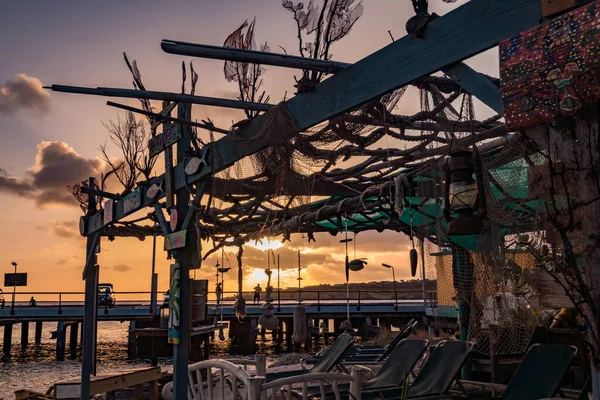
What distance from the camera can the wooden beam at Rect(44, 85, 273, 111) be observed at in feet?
18.2

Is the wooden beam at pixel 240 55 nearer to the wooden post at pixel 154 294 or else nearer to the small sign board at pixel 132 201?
the small sign board at pixel 132 201

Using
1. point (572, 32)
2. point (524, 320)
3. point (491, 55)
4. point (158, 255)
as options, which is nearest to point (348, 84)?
point (491, 55)

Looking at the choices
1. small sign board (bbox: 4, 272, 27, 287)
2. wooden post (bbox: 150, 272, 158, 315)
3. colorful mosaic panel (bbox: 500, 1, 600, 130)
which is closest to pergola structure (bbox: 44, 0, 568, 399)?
colorful mosaic panel (bbox: 500, 1, 600, 130)

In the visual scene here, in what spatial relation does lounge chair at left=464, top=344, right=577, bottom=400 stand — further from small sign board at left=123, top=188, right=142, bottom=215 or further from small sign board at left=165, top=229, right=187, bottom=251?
small sign board at left=123, top=188, right=142, bottom=215

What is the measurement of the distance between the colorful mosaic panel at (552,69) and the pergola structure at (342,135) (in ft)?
0.76

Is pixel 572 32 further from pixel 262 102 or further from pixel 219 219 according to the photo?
pixel 219 219

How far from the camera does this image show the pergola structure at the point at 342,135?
389 cm

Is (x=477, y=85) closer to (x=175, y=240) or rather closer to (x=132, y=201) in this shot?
(x=175, y=240)

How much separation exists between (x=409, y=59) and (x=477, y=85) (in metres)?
0.71

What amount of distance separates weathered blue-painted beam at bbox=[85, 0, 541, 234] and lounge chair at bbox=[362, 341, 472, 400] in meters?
3.05

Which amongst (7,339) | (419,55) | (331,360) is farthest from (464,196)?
(7,339)

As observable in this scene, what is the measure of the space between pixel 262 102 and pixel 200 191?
1208 millimetres

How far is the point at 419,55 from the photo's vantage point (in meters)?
Result: 4.17

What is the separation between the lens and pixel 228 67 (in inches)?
248
